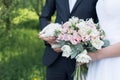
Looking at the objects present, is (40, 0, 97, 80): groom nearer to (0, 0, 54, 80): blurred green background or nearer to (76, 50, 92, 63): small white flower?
(76, 50, 92, 63): small white flower

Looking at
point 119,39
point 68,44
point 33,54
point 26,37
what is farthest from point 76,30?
point 26,37

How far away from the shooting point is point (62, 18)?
4.13 m

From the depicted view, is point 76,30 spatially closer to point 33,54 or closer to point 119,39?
point 119,39

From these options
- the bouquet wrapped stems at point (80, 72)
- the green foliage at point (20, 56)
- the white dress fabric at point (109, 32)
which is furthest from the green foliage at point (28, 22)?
the white dress fabric at point (109, 32)

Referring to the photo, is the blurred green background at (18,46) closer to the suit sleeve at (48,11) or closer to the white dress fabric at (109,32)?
the suit sleeve at (48,11)

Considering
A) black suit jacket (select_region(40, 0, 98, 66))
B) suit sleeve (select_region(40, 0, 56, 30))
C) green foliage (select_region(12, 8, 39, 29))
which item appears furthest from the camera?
green foliage (select_region(12, 8, 39, 29))

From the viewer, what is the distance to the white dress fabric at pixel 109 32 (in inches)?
140

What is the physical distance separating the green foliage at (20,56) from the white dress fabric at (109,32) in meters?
2.37

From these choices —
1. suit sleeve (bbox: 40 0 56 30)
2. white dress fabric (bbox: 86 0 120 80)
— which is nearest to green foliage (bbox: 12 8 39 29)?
suit sleeve (bbox: 40 0 56 30)

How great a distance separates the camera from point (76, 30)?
362 centimetres

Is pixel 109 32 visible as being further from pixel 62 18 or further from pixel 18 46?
pixel 18 46

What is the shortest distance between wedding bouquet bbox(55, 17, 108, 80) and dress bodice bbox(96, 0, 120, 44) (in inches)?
2.3

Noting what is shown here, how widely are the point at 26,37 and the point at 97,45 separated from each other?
5.35 meters

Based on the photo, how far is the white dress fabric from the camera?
140 inches
